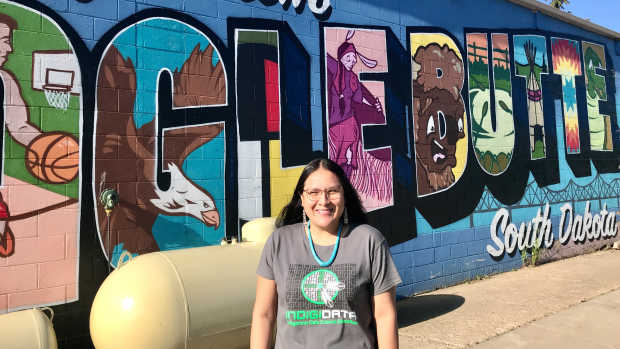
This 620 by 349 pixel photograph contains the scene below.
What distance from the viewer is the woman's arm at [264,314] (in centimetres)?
204

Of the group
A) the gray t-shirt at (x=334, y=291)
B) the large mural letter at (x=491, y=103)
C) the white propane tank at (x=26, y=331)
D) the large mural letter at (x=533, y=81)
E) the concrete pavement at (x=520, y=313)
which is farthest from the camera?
the large mural letter at (x=533, y=81)

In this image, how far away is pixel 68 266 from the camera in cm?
411

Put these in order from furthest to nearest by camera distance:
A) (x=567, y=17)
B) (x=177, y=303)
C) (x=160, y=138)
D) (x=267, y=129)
Answer: (x=567, y=17) → (x=267, y=129) → (x=160, y=138) → (x=177, y=303)

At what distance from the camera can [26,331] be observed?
2979 mm

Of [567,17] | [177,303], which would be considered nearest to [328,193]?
[177,303]

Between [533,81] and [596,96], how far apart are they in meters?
2.52

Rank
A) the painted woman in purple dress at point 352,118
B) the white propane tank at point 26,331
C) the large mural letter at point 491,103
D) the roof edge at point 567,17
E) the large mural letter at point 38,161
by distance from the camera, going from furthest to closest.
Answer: the roof edge at point 567,17, the large mural letter at point 491,103, the painted woman in purple dress at point 352,118, the large mural letter at point 38,161, the white propane tank at point 26,331

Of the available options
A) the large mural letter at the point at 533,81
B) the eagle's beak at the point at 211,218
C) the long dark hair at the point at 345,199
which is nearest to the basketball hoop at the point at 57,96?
the eagle's beak at the point at 211,218

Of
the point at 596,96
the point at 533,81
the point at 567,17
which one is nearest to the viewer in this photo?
the point at 533,81

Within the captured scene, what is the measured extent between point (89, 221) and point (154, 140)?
0.95 metres

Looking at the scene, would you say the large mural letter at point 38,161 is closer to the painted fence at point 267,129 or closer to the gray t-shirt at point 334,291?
the painted fence at point 267,129

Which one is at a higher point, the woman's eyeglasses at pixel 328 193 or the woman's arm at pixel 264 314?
the woman's eyeglasses at pixel 328 193

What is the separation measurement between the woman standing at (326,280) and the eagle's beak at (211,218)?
2887 millimetres

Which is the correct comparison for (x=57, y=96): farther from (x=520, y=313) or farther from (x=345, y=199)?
(x=520, y=313)
